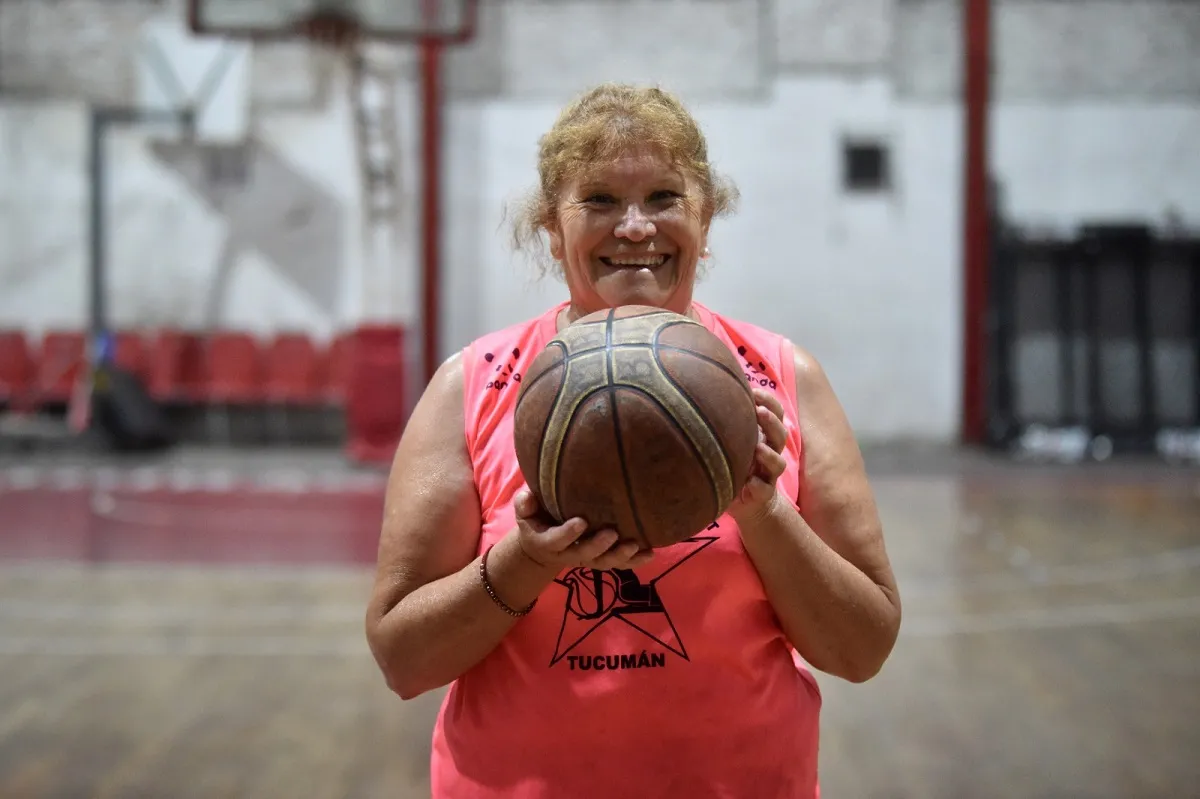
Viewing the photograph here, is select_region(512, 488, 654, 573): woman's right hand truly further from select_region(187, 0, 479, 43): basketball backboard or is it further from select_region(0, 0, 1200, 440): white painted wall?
select_region(0, 0, 1200, 440): white painted wall

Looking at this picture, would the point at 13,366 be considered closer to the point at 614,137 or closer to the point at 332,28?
the point at 332,28

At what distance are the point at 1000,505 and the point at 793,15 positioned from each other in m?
5.61

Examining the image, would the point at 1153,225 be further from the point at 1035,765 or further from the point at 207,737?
the point at 207,737

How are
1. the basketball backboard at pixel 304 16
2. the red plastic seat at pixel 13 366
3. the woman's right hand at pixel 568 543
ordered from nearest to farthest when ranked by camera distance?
the woman's right hand at pixel 568 543 < the basketball backboard at pixel 304 16 < the red plastic seat at pixel 13 366

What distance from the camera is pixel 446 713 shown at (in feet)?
4.26

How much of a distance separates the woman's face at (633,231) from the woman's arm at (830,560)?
22 cm

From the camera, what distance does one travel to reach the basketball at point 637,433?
1019mm

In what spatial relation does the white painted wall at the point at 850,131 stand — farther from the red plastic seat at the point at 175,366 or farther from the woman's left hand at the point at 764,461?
the woman's left hand at the point at 764,461

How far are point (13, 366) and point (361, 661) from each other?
8.15m

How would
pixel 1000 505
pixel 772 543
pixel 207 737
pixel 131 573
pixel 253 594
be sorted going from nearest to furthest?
pixel 772 543, pixel 207 737, pixel 253 594, pixel 131 573, pixel 1000 505

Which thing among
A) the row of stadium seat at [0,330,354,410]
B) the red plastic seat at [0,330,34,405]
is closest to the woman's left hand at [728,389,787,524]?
the row of stadium seat at [0,330,354,410]

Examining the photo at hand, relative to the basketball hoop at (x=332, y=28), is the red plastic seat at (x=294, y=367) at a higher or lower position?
lower

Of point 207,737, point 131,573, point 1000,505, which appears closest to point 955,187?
point 1000,505

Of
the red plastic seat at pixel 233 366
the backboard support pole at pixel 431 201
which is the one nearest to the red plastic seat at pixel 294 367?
the red plastic seat at pixel 233 366
